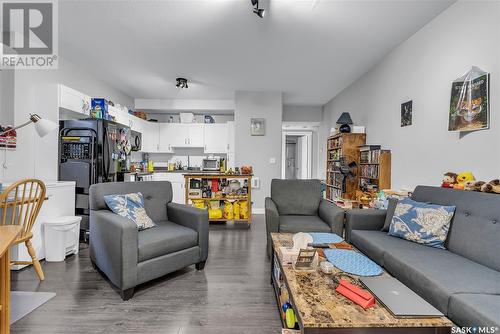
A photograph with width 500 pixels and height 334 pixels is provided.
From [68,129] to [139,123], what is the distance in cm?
201

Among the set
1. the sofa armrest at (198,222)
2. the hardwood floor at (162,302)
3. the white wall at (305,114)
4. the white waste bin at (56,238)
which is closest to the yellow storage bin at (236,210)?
the hardwood floor at (162,302)

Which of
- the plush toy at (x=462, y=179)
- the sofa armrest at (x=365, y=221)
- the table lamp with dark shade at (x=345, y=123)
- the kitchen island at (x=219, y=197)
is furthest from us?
the table lamp with dark shade at (x=345, y=123)

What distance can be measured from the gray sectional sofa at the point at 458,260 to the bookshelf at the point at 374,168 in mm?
1068

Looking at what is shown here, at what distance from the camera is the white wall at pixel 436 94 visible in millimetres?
1997

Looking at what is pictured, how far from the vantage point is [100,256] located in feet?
6.86

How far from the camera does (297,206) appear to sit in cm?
307

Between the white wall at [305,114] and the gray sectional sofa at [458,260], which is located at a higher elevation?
the white wall at [305,114]

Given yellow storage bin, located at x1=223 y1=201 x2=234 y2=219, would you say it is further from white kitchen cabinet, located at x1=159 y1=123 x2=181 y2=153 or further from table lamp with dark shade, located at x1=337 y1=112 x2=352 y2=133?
white kitchen cabinet, located at x1=159 y1=123 x2=181 y2=153

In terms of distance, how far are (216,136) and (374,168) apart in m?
3.62

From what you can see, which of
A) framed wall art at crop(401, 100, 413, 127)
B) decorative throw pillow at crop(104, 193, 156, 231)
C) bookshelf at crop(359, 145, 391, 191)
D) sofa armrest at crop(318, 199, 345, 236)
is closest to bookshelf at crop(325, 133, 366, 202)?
bookshelf at crop(359, 145, 391, 191)

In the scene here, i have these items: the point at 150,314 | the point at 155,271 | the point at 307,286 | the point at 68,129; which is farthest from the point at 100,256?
the point at 68,129

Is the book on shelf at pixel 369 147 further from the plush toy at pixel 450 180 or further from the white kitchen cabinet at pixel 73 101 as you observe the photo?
the white kitchen cabinet at pixel 73 101

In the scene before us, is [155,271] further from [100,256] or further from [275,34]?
[275,34]

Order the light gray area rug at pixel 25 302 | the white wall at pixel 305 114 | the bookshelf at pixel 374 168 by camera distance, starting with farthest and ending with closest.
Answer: the white wall at pixel 305 114 → the bookshelf at pixel 374 168 → the light gray area rug at pixel 25 302
